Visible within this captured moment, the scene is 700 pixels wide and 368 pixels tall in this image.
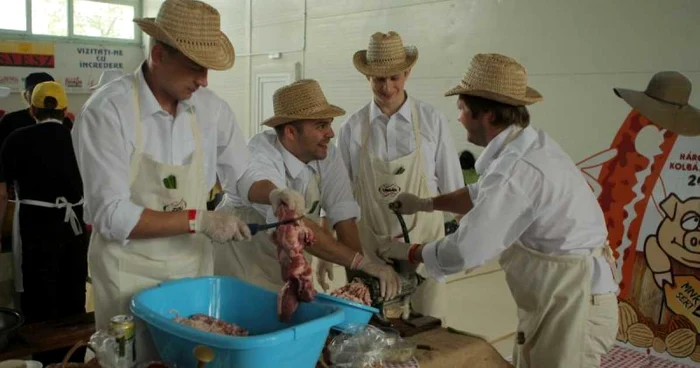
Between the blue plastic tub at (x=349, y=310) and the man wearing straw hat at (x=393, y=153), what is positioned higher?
the man wearing straw hat at (x=393, y=153)

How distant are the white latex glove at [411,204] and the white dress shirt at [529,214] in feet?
2.04

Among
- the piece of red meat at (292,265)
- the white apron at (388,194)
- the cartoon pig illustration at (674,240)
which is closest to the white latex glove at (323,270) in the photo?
the white apron at (388,194)

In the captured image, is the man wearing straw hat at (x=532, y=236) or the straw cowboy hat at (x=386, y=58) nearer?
the man wearing straw hat at (x=532, y=236)

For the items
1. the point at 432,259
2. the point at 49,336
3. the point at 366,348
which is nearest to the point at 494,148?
the point at 432,259

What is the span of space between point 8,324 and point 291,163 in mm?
1316

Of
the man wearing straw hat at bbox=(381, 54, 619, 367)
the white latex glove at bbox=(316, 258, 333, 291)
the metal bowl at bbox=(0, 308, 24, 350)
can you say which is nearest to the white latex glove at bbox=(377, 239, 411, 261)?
the man wearing straw hat at bbox=(381, 54, 619, 367)

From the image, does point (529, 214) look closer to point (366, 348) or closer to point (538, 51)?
point (366, 348)

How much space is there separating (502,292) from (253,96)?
4078mm

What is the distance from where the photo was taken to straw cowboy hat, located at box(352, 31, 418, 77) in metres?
3.63

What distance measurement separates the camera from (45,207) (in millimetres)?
4109

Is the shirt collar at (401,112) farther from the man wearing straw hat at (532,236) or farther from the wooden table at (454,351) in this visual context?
the wooden table at (454,351)

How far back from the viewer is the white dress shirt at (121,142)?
201 centimetres

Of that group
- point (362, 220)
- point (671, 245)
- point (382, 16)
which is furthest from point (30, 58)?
point (671, 245)

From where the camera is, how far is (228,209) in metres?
3.07
